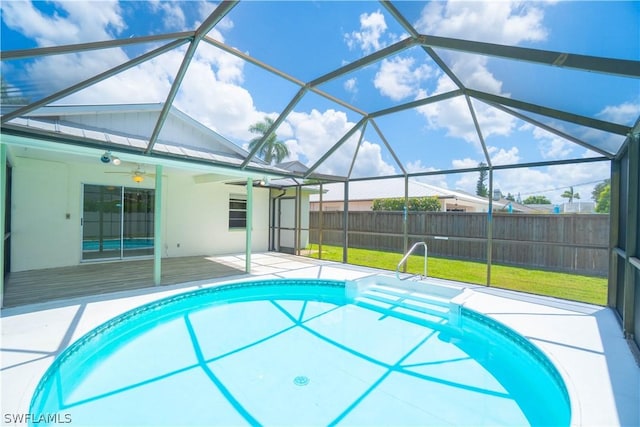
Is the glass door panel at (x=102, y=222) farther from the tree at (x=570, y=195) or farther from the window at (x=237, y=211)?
the tree at (x=570, y=195)

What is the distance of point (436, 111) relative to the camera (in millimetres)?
6504

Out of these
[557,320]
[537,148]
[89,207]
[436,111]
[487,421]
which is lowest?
[487,421]

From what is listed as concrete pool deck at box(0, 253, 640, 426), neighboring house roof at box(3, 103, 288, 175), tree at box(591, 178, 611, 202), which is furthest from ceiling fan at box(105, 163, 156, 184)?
tree at box(591, 178, 611, 202)

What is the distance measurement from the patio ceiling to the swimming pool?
3.37 m

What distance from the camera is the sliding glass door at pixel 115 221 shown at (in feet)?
28.7

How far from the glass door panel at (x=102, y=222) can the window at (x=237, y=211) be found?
12.2 ft

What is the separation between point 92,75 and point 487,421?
6.39 metres

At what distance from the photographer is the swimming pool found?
299 centimetres

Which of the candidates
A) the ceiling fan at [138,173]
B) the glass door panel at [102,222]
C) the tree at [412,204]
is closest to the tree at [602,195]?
the tree at [412,204]

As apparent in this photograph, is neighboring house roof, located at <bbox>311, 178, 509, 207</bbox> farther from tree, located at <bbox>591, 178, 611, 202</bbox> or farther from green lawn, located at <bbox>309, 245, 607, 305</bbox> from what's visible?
tree, located at <bbox>591, 178, 611, 202</bbox>

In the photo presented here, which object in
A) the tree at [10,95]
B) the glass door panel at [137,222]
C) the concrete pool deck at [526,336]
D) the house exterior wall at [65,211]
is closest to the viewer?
the concrete pool deck at [526,336]

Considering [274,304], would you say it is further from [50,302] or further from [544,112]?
[544,112]

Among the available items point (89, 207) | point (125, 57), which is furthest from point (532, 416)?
point (89, 207)

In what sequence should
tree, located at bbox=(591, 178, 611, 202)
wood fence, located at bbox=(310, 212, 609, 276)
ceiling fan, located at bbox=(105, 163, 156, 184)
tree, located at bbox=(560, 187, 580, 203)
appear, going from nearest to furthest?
tree, located at bbox=(591, 178, 611, 202) < ceiling fan, located at bbox=(105, 163, 156, 184) < wood fence, located at bbox=(310, 212, 609, 276) < tree, located at bbox=(560, 187, 580, 203)
